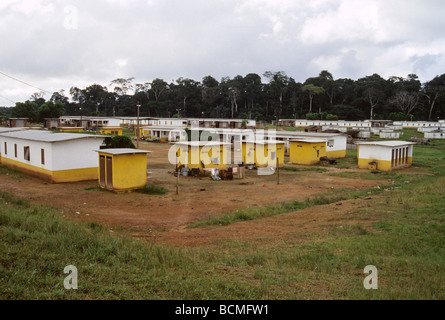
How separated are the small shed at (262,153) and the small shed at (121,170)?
13592mm

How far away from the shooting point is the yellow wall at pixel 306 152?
111ft

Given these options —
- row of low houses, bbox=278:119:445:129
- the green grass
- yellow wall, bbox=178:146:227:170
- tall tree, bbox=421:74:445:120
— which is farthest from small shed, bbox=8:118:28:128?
tall tree, bbox=421:74:445:120

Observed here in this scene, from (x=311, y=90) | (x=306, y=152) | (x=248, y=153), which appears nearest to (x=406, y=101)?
(x=311, y=90)

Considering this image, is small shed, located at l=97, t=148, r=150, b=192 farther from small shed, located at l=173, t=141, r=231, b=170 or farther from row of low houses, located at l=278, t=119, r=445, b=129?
row of low houses, located at l=278, t=119, r=445, b=129

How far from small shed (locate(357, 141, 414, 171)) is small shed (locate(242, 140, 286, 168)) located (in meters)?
7.32

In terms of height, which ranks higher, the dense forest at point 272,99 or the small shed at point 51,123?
the dense forest at point 272,99

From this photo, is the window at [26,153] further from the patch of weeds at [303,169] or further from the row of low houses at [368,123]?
the row of low houses at [368,123]

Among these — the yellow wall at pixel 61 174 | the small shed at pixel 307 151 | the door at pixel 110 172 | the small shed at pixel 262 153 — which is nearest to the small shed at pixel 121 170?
the door at pixel 110 172

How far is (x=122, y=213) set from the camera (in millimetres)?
14898

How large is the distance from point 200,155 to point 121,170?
8654 millimetres

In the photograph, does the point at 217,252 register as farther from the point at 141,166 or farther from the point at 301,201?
the point at 141,166

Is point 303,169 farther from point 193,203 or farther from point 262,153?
point 193,203

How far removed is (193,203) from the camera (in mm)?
Answer: 17188

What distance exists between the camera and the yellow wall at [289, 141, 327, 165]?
3372 cm
